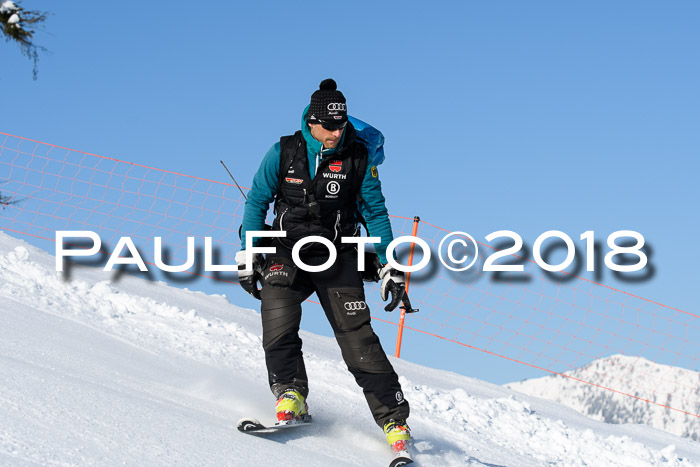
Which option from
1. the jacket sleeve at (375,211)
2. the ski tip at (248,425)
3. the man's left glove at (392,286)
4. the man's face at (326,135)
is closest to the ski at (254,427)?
the ski tip at (248,425)

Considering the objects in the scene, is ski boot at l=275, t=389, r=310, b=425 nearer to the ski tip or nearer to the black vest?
the ski tip

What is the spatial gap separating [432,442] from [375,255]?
148cm

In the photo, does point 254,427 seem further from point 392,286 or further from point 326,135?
point 326,135

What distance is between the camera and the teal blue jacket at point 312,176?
4.07 meters

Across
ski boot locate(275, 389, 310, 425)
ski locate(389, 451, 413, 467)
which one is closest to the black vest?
ski boot locate(275, 389, 310, 425)

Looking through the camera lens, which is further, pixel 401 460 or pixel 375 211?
pixel 375 211

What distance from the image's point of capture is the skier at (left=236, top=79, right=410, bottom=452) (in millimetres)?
4066

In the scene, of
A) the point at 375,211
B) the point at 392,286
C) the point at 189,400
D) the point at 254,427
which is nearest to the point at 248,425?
the point at 254,427

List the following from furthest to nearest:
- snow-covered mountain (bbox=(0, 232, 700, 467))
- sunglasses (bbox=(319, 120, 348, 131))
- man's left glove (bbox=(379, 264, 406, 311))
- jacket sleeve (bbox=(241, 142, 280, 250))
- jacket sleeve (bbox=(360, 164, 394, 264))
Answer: man's left glove (bbox=(379, 264, 406, 311)), jacket sleeve (bbox=(360, 164, 394, 264)), jacket sleeve (bbox=(241, 142, 280, 250)), sunglasses (bbox=(319, 120, 348, 131)), snow-covered mountain (bbox=(0, 232, 700, 467))

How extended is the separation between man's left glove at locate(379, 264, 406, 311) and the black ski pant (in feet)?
0.57

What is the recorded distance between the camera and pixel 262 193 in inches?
165

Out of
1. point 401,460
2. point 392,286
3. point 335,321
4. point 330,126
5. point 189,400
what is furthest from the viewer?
point 189,400

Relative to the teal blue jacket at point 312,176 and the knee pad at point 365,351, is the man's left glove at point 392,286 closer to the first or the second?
the teal blue jacket at point 312,176

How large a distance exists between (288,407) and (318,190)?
118 centimetres
